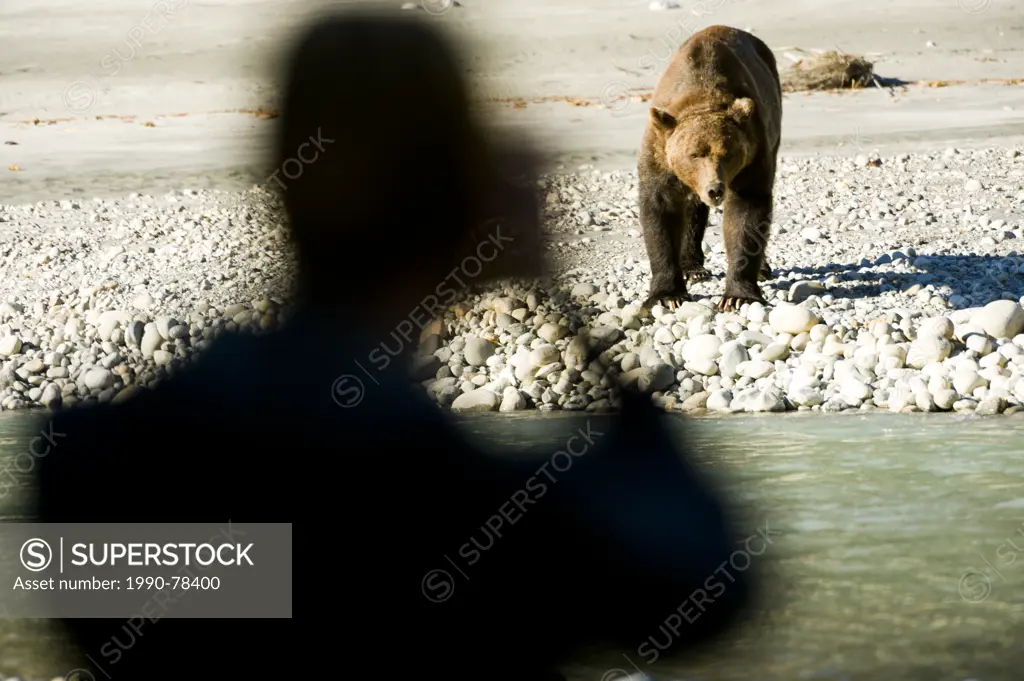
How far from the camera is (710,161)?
6727 mm

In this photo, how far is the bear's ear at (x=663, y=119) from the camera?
270 inches

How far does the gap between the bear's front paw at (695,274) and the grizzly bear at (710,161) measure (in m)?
0.54

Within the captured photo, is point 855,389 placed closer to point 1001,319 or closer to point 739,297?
point 1001,319

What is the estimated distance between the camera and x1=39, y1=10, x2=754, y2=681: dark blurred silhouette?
1.18 m

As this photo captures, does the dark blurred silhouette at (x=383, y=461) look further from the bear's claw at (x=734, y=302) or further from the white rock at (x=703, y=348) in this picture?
the bear's claw at (x=734, y=302)

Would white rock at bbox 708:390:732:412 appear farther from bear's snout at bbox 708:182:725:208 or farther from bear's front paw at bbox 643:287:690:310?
bear's front paw at bbox 643:287:690:310

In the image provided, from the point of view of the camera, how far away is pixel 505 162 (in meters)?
1.20

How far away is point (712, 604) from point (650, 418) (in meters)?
0.53

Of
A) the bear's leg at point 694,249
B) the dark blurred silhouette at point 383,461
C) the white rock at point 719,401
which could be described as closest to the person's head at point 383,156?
the dark blurred silhouette at point 383,461

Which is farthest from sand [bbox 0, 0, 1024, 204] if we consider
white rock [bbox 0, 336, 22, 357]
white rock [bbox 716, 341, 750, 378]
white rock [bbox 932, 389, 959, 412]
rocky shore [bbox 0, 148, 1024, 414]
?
white rock [bbox 932, 389, 959, 412]

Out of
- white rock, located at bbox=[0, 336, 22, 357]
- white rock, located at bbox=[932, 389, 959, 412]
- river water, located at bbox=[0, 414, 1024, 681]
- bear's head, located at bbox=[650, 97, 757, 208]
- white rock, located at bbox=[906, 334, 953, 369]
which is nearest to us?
river water, located at bbox=[0, 414, 1024, 681]

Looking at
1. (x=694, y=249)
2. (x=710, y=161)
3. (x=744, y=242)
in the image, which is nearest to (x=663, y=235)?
(x=744, y=242)

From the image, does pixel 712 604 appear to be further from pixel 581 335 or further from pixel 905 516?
pixel 905 516

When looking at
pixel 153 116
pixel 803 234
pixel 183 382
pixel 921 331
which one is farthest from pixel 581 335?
pixel 153 116
